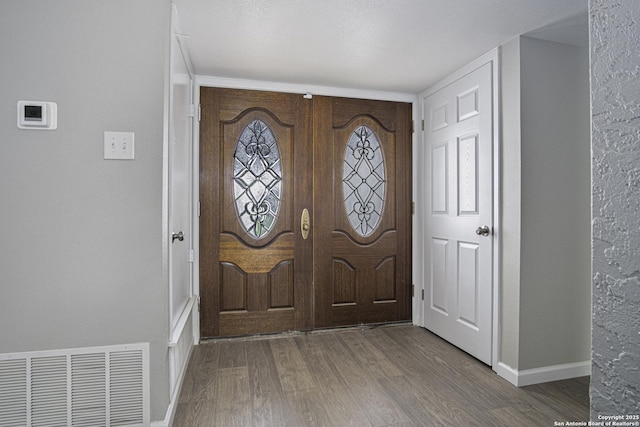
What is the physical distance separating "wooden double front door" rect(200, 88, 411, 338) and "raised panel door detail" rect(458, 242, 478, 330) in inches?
25.1

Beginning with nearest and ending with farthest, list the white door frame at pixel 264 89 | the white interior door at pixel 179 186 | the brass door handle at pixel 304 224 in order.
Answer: the white interior door at pixel 179 186 < the white door frame at pixel 264 89 < the brass door handle at pixel 304 224

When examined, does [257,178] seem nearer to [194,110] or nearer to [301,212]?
[301,212]

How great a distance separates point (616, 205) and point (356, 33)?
204 centimetres

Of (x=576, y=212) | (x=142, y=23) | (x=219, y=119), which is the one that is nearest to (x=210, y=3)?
(x=142, y=23)

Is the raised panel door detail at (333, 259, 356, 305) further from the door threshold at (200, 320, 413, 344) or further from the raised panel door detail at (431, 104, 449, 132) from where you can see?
the raised panel door detail at (431, 104, 449, 132)

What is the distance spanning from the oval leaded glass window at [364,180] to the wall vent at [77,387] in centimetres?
201

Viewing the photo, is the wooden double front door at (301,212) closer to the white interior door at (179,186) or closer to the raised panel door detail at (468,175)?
the white interior door at (179,186)

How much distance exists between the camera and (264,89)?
2906 millimetres

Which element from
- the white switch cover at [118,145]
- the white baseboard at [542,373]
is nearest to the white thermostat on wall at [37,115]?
the white switch cover at [118,145]

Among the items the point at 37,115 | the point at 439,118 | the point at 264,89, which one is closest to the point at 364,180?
the point at 439,118

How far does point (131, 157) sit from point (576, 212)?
2592mm

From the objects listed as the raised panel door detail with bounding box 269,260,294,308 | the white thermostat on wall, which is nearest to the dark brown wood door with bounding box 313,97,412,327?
the raised panel door detail with bounding box 269,260,294,308

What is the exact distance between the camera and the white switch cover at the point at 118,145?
1556mm

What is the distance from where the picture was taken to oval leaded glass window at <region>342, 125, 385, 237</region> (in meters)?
3.12
